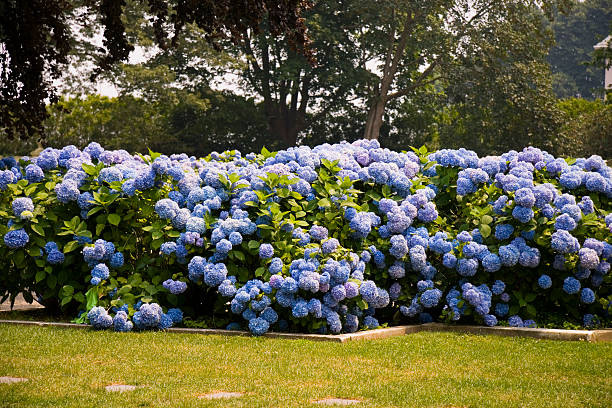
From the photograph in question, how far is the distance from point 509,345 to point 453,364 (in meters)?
0.99

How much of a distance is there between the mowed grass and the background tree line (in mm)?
25161

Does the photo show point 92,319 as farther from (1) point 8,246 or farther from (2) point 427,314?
(2) point 427,314

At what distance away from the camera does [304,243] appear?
281 inches

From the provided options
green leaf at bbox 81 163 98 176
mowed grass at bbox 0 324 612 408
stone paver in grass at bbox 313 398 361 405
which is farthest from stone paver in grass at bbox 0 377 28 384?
green leaf at bbox 81 163 98 176

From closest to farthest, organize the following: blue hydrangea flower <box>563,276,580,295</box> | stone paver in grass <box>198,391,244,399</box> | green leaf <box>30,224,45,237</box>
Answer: stone paver in grass <box>198,391,244,399</box> < blue hydrangea flower <box>563,276,580,295</box> < green leaf <box>30,224,45,237</box>

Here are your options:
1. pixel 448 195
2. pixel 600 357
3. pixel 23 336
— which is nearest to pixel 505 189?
pixel 448 195

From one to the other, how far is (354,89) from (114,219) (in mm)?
28332

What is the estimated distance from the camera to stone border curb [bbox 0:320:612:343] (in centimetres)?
→ 668

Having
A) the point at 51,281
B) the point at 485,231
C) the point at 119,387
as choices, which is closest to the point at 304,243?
the point at 485,231

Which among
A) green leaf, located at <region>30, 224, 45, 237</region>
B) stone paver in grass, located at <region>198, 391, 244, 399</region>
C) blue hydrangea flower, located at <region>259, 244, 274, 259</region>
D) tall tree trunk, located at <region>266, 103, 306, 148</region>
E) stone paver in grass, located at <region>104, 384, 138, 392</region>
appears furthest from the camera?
tall tree trunk, located at <region>266, 103, 306, 148</region>

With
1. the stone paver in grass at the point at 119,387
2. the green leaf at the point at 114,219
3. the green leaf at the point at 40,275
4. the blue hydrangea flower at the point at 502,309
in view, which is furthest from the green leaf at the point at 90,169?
the blue hydrangea flower at the point at 502,309

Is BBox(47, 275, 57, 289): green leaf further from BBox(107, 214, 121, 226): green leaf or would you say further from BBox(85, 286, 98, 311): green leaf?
BBox(107, 214, 121, 226): green leaf

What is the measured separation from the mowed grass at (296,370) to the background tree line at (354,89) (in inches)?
991

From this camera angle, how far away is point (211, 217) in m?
7.36
